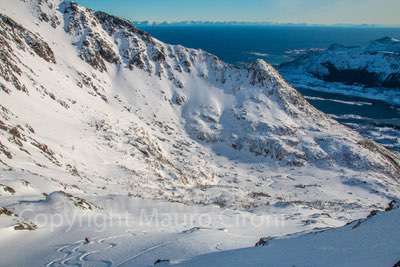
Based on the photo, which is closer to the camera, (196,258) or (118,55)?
(196,258)

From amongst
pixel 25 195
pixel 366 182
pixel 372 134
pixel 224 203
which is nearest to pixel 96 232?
pixel 25 195

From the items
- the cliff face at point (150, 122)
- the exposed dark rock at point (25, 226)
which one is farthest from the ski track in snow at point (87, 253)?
the cliff face at point (150, 122)

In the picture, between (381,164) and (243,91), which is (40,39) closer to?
(243,91)

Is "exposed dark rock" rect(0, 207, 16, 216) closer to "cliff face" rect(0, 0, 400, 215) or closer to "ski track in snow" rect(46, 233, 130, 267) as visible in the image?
"ski track in snow" rect(46, 233, 130, 267)

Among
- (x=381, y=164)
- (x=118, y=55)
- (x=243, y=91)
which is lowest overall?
(x=381, y=164)

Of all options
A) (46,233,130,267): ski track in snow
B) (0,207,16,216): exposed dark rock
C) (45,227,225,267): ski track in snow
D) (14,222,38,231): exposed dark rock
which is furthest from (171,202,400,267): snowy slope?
(0,207,16,216): exposed dark rock

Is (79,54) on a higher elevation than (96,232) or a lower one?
higher

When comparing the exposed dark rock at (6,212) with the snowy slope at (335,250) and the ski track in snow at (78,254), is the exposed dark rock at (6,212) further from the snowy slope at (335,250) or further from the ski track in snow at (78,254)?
the snowy slope at (335,250)
